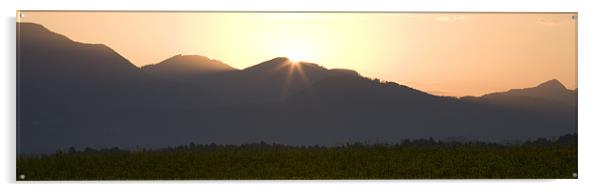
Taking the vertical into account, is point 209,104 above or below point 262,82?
below

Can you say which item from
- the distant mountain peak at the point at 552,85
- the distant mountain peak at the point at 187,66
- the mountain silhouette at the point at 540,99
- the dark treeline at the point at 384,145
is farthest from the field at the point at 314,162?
the distant mountain peak at the point at 187,66

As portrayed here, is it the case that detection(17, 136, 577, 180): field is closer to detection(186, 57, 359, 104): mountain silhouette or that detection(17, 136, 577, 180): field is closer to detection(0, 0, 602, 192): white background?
detection(0, 0, 602, 192): white background

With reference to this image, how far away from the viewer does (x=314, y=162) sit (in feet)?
15.5

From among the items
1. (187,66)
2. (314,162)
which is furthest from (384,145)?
(187,66)

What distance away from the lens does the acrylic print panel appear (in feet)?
15.3

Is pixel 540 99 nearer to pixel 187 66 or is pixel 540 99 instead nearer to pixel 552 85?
pixel 552 85

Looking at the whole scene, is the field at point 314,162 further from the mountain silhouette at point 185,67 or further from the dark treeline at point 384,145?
the mountain silhouette at point 185,67
